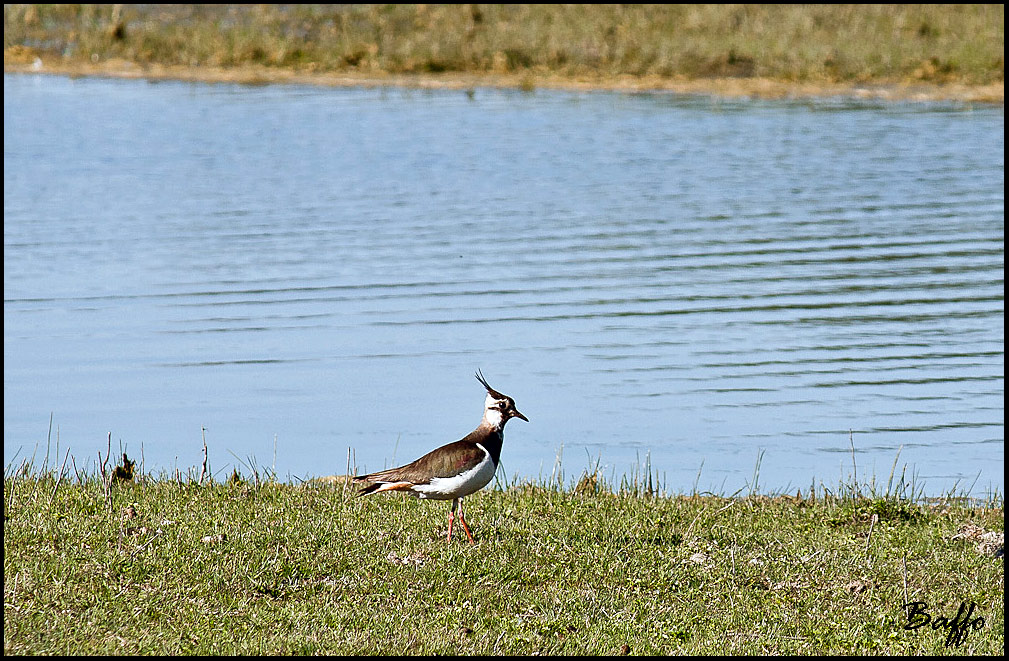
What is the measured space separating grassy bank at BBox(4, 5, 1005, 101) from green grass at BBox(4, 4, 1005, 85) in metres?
0.05

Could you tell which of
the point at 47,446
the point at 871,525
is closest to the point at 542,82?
the point at 47,446

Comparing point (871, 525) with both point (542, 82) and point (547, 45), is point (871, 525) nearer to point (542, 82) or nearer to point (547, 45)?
point (542, 82)

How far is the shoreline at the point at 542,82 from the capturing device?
31688 mm

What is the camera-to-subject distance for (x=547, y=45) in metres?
36.0

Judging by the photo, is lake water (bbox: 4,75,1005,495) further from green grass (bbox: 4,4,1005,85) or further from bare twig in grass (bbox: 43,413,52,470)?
green grass (bbox: 4,4,1005,85)

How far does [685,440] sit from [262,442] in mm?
3049

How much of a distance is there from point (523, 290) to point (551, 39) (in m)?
21.8

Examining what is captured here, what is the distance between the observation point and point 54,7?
41.6 metres

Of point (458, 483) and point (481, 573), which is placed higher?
point (458, 483)

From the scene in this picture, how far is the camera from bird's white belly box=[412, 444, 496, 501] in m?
6.81

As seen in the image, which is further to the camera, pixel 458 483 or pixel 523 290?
pixel 523 290

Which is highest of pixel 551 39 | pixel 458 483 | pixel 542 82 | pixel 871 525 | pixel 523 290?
pixel 551 39

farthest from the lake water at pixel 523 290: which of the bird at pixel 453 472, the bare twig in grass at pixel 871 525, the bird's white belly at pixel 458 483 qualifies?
the bird's white belly at pixel 458 483

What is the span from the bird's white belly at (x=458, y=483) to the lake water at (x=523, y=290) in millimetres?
2669
